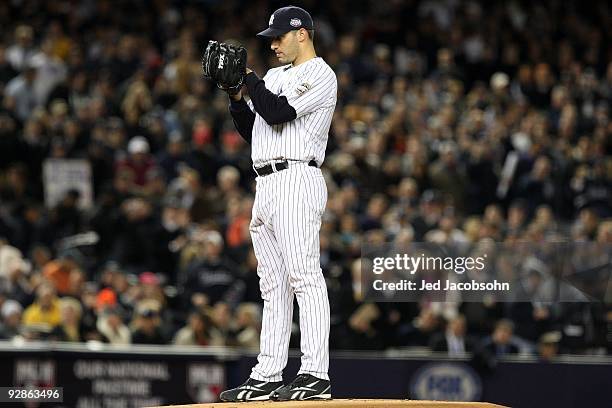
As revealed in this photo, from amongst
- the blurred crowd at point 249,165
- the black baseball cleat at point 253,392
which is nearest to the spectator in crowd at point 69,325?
the blurred crowd at point 249,165

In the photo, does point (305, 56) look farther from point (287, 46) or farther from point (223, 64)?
point (223, 64)

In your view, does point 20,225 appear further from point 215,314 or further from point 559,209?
point 559,209

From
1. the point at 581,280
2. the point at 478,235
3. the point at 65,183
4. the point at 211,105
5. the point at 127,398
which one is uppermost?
the point at 211,105

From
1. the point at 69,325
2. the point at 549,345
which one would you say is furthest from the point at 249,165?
the point at 549,345

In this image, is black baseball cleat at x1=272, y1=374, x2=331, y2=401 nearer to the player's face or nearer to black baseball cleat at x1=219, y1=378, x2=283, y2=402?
black baseball cleat at x1=219, y1=378, x2=283, y2=402

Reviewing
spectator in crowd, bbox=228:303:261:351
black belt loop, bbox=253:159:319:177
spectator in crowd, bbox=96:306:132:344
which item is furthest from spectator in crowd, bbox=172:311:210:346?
black belt loop, bbox=253:159:319:177

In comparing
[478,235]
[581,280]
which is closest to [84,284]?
[478,235]

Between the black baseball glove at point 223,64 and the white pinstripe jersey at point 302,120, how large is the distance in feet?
0.87

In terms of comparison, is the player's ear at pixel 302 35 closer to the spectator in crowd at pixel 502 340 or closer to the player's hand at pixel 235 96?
the player's hand at pixel 235 96

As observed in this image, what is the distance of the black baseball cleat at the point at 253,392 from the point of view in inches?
306

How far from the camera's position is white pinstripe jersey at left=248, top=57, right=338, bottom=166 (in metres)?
7.71

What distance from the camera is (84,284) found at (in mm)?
13656

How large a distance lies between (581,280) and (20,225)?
20.1ft

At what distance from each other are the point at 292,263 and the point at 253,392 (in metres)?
0.72
